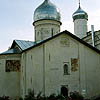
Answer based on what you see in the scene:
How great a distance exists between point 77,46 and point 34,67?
4.02 metres

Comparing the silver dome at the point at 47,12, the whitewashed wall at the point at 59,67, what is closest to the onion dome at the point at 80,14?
the silver dome at the point at 47,12

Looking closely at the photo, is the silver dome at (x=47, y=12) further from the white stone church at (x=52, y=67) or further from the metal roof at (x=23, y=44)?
the white stone church at (x=52, y=67)

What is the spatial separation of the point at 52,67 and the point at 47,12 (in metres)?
6.80

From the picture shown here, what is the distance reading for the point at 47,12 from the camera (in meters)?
21.6

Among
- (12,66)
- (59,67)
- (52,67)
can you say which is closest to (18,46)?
(12,66)

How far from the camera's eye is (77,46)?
18.0m

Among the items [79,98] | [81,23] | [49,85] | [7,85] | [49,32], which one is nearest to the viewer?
→ [79,98]

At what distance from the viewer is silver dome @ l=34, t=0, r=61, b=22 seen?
21.5m

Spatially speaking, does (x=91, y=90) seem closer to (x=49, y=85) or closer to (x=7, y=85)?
(x=49, y=85)

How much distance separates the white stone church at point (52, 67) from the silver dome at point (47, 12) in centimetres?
369

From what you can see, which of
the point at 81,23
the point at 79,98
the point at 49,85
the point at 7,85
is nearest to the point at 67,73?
the point at 49,85

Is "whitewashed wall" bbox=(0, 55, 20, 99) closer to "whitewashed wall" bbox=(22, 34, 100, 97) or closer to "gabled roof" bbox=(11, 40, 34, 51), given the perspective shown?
"gabled roof" bbox=(11, 40, 34, 51)

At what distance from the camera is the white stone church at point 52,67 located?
1686cm

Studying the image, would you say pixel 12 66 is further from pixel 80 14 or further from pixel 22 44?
pixel 80 14
